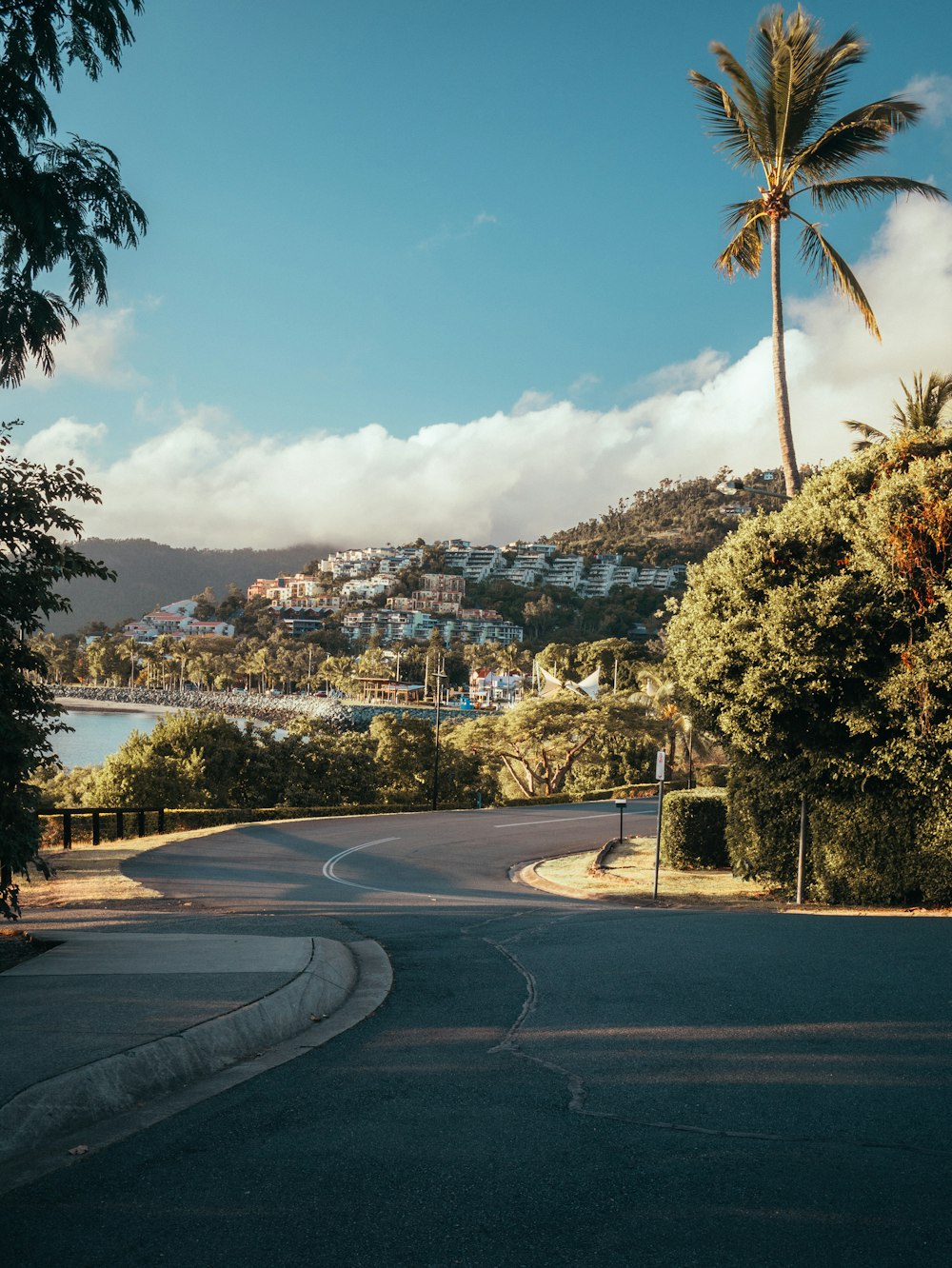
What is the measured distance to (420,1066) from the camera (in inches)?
218

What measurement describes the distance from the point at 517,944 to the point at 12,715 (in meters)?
5.34

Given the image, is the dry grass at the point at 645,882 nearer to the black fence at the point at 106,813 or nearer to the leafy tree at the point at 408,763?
the black fence at the point at 106,813

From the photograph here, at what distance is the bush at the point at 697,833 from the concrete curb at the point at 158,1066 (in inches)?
695

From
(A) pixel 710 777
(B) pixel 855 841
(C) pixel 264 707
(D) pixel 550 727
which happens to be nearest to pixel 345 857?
(B) pixel 855 841

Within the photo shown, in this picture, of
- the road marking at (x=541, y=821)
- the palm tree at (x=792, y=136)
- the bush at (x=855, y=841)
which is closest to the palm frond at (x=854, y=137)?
the palm tree at (x=792, y=136)

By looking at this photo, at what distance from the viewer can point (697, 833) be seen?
77.9 feet

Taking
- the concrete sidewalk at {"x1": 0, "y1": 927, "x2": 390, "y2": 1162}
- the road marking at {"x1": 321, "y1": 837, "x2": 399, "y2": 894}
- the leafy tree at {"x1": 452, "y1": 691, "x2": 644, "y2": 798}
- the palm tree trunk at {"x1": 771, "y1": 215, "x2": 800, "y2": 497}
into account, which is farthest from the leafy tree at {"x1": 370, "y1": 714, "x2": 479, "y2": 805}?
the concrete sidewalk at {"x1": 0, "y1": 927, "x2": 390, "y2": 1162}

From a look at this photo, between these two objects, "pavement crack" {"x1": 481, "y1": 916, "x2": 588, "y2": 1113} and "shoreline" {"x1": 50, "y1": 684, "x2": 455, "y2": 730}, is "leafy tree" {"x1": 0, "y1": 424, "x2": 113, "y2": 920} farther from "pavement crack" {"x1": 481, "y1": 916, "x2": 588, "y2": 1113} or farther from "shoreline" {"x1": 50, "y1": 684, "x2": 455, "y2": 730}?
"shoreline" {"x1": 50, "y1": 684, "x2": 455, "y2": 730}

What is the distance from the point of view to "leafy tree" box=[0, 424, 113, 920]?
783 centimetres

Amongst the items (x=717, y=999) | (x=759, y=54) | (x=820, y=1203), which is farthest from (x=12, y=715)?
(x=759, y=54)

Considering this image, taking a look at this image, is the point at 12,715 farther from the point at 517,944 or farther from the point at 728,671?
the point at 728,671

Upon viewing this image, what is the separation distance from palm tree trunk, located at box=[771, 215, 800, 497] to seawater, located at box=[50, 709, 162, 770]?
64.0 meters

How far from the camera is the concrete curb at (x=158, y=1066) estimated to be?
4391 millimetres

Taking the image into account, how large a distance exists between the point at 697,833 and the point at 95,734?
375 ft
